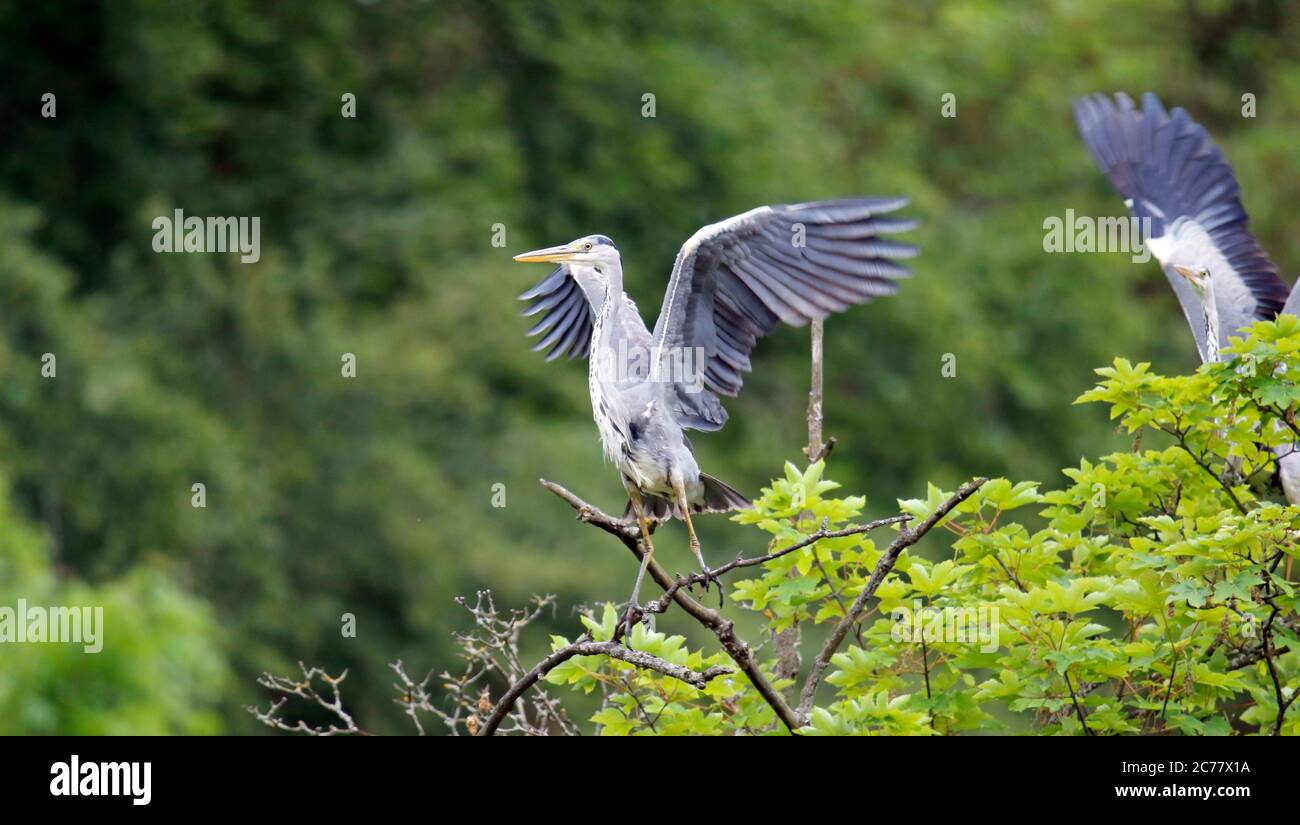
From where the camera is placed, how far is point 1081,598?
5711 millimetres

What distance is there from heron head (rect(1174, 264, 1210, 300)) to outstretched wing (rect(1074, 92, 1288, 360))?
Answer: 0.59 ft

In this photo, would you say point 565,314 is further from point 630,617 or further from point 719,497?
point 630,617

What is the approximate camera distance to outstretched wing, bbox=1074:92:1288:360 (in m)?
9.35

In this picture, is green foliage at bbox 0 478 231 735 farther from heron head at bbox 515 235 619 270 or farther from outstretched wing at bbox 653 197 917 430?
outstretched wing at bbox 653 197 917 430

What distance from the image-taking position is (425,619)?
19422 millimetres

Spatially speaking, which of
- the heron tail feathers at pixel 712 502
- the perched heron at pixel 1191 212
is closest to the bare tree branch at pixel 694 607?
the heron tail feathers at pixel 712 502

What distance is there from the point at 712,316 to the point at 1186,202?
4333 millimetres

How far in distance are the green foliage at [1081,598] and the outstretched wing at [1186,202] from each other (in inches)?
107

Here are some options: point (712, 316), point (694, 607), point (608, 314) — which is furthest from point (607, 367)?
point (694, 607)

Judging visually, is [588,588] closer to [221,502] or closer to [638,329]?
[221,502]

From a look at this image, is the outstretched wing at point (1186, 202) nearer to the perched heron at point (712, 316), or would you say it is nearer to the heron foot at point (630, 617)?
the perched heron at point (712, 316)

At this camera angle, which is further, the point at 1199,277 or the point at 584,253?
the point at 1199,277

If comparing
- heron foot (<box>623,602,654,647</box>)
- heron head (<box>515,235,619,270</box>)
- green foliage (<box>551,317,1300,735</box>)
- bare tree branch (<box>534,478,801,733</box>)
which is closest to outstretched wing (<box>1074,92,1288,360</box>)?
green foliage (<box>551,317,1300,735</box>)

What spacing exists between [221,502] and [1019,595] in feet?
48.6
